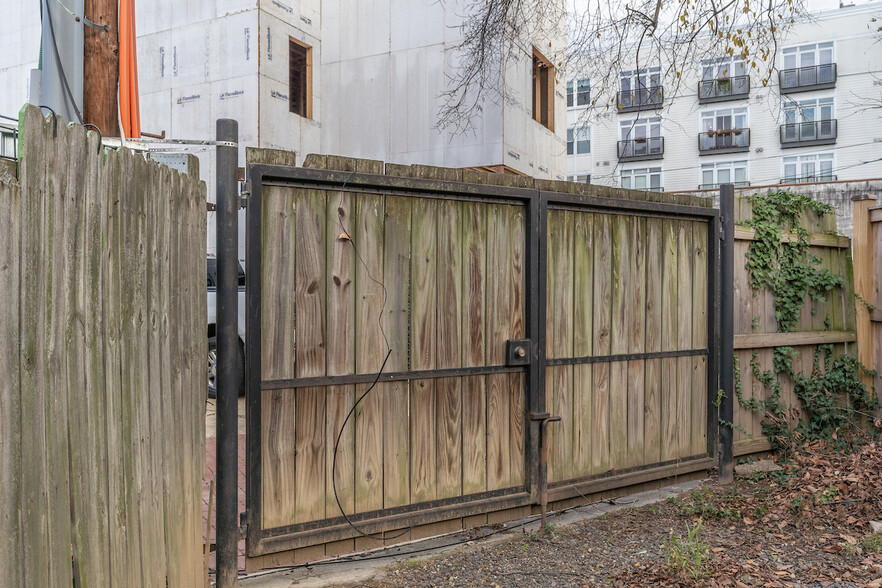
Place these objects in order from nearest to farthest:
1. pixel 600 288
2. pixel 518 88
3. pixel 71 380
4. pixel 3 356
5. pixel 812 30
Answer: pixel 3 356
pixel 71 380
pixel 600 288
pixel 518 88
pixel 812 30

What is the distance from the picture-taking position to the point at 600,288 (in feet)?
16.6

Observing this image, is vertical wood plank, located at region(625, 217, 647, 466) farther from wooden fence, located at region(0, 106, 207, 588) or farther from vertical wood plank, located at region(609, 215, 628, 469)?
wooden fence, located at region(0, 106, 207, 588)

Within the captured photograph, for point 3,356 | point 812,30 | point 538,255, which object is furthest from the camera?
point 812,30

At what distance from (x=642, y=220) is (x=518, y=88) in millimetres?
9564

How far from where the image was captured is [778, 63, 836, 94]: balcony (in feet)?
107

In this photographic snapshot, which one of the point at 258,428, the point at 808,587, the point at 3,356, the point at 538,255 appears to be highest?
the point at 538,255

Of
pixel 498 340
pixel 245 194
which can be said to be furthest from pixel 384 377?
pixel 245 194

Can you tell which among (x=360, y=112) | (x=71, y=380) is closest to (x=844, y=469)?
(x=71, y=380)

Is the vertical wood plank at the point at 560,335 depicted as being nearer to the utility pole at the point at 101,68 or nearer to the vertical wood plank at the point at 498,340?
the vertical wood plank at the point at 498,340

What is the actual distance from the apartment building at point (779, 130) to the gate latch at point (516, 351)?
27.4 metres

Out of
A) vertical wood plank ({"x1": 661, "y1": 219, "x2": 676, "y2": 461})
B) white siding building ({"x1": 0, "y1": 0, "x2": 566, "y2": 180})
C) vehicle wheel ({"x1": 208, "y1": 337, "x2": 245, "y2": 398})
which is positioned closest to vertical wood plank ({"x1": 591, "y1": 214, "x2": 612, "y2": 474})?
vertical wood plank ({"x1": 661, "y1": 219, "x2": 676, "y2": 461})

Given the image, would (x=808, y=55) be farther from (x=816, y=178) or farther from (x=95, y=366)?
(x=95, y=366)

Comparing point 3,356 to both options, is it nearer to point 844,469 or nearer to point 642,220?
point 642,220

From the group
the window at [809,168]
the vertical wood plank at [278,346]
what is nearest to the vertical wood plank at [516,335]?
the vertical wood plank at [278,346]
